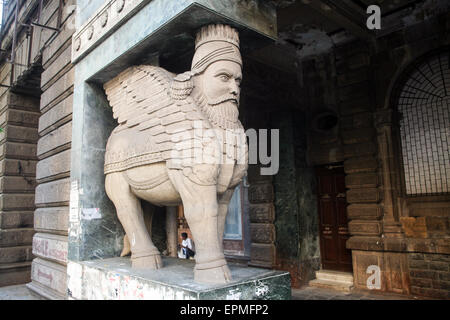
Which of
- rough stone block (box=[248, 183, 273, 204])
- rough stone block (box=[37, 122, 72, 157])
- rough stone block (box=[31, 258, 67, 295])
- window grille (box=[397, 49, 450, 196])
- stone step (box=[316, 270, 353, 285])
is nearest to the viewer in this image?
rough stone block (box=[31, 258, 67, 295])

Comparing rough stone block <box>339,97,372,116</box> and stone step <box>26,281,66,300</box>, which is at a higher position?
rough stone block <box>339,97,372,116</box>

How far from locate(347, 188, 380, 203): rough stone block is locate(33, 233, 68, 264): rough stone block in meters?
4.85

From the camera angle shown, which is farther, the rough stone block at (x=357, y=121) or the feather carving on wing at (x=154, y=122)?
the rough stone block at (x=357, y=121)

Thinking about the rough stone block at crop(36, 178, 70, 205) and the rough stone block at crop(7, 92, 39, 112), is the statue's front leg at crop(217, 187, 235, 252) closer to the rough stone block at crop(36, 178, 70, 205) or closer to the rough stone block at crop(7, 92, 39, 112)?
the rough stone block at crop(36, 178, 70, 205)

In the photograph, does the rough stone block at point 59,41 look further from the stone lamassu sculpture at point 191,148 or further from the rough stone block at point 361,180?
the rough stone block at point 361,180

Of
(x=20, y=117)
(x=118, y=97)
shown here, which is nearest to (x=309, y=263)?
(x=118, y=97)

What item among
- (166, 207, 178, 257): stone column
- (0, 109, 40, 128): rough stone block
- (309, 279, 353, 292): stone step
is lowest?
(309, 279, 353, 292): stone step

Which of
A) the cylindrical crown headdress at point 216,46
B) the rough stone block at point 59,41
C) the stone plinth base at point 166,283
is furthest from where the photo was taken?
the rough stone block at point 59,41

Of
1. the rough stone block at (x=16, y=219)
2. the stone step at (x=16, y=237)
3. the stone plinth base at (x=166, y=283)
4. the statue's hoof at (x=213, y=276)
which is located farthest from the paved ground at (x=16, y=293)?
the statue's hoof at (x=213, y=276)

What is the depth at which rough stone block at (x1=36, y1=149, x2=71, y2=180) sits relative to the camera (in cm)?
400

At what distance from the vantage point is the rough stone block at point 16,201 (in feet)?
20.8

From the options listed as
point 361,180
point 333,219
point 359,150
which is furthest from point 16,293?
point 359,150

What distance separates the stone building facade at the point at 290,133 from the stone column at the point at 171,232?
0.58m

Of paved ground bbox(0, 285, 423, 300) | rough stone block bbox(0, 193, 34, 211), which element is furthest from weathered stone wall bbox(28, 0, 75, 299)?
rough stone block bbox(0, 193, 34, 211)
